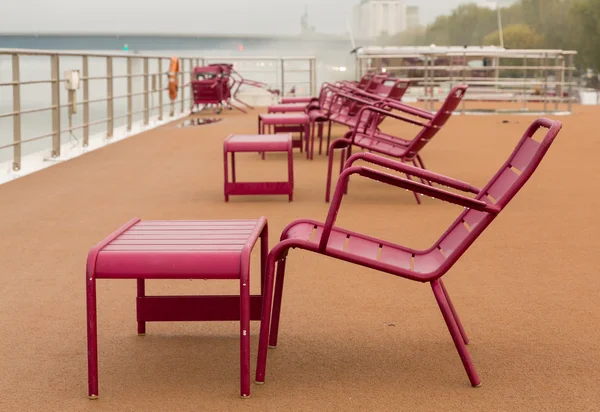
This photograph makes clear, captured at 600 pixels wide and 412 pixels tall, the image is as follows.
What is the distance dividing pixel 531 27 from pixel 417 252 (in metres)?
81.2

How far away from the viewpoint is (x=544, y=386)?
9.91 ft

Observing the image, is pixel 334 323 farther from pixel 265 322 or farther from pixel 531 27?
pixel 531 27

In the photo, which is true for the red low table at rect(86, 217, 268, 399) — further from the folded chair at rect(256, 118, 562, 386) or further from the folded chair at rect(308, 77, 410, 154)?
the folded chair at rect(308, 77, 410, 154)

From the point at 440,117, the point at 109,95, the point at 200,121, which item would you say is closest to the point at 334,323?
the point at 440,117

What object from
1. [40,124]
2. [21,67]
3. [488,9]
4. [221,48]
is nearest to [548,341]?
[21,67]

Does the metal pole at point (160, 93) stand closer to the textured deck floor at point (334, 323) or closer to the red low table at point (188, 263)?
the textured deck floor at point (334, 323)

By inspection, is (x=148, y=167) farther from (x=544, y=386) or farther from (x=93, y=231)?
(x=544, y=386)

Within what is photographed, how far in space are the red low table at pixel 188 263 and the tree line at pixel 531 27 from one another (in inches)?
2272

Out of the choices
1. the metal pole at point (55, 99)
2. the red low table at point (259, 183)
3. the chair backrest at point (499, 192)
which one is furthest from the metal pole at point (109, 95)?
the chair backrest at point (499, 192)

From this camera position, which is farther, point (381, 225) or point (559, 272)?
point (381, 225)

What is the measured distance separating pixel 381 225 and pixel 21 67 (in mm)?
3982

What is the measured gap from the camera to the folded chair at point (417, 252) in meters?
2.96

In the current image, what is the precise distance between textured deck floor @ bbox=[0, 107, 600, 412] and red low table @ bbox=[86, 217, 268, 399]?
0.13 metres

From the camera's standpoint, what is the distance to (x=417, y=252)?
3.40 metres
